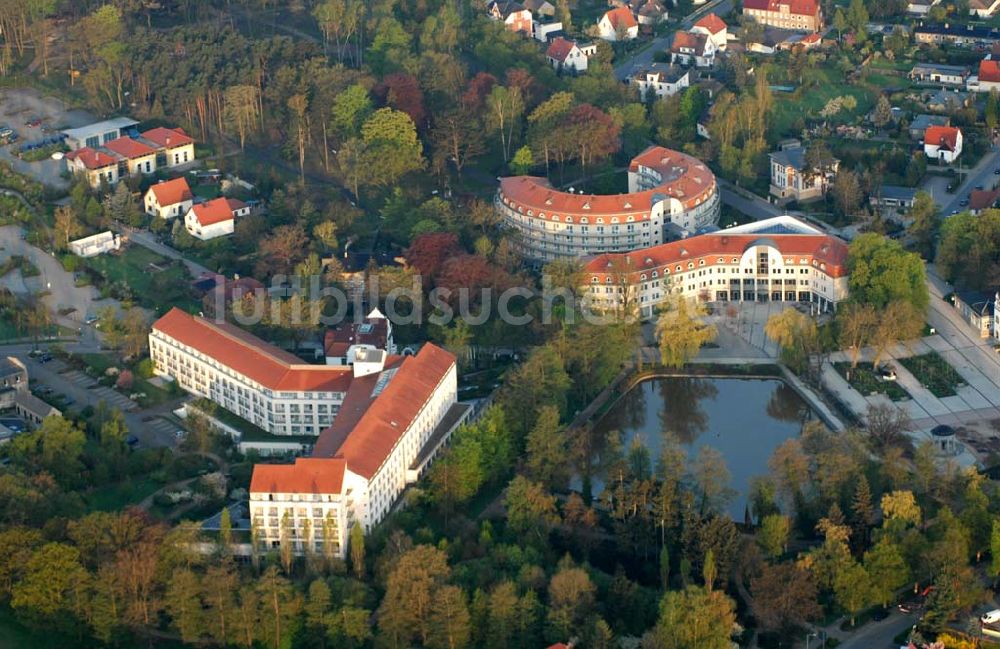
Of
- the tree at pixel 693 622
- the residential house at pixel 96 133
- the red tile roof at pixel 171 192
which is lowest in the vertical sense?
the residential house at pixel 96 133

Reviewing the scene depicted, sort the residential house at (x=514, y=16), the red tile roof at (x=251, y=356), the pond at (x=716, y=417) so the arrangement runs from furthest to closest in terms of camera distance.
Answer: the residential house at (x=514, y=16)
the pond at (x=716, y=417)
the red tile roof at (x=251, y=356)

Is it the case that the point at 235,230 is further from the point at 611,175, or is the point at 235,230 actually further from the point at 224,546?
the point at 224,546

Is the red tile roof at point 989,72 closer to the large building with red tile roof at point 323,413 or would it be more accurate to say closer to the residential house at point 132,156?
the large building with red tile roof at point 323,413

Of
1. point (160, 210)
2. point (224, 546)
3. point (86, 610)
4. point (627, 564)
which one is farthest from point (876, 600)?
point (160, 210)

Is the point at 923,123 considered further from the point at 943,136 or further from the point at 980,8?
the point at 980,8

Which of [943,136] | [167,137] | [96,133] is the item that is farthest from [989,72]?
[96,133]

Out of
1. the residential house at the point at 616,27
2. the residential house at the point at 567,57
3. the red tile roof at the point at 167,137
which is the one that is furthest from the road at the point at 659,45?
the red tile roof at the point at 167,137
